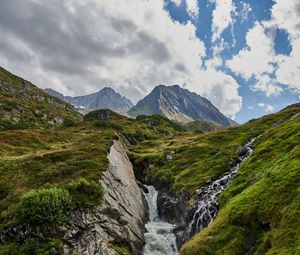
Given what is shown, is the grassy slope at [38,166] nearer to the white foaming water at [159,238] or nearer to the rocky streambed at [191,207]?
the white foaming water at [159,238]

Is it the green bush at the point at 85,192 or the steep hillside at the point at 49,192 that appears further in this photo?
the green bush at the point at 85,192

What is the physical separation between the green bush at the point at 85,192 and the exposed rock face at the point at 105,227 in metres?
0.99

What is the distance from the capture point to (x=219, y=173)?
6162cm

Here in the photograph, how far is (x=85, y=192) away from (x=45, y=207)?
6963 millimetres

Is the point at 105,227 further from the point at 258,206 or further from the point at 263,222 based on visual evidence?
the point at 263,222

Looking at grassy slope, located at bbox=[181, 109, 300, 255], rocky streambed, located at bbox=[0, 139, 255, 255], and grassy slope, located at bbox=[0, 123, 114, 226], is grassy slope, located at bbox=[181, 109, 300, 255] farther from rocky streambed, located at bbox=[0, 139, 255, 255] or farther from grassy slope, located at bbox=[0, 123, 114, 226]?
grassy slope, located at bbox=[0, 123, 114, 226]

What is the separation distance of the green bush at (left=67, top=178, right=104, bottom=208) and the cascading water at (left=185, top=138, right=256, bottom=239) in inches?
594

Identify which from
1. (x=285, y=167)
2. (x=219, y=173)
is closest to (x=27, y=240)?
(x=285, y=167)

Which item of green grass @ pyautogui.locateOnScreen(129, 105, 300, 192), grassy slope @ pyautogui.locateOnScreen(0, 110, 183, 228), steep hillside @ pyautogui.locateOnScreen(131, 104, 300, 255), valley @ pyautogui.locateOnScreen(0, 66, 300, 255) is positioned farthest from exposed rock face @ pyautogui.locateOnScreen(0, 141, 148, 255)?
green grass @ pyautogui.locateOnScreen(129, 105, 300, 192)

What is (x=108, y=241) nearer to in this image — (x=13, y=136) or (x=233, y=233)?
(x=233, y=233)

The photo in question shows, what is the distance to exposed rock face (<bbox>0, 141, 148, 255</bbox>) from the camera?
36656 millimetres

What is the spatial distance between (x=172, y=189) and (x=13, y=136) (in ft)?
140

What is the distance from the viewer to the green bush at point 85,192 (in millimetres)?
42031

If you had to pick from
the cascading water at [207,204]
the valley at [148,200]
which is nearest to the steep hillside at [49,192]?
the valley at [148,200]
